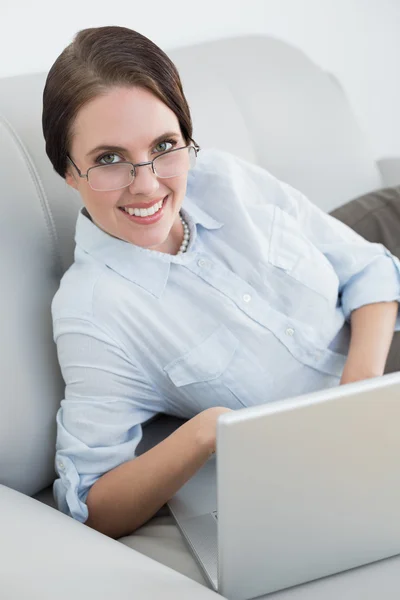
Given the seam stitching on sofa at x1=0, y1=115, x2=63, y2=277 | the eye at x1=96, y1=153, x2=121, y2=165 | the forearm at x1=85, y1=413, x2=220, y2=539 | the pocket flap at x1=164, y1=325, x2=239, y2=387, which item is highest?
the eye at x1=96, y1=153, x2=121, y2=165

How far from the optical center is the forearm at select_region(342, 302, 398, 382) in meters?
1.29

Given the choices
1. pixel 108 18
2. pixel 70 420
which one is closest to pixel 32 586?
pixel 70 420

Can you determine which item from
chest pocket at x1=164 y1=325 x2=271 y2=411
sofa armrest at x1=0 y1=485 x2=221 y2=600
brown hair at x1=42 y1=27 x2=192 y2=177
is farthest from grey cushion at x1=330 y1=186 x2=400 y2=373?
sofa armrest at x1=0 y1=485 x2=221 y2=600

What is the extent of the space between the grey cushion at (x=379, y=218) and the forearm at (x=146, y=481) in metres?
0.70

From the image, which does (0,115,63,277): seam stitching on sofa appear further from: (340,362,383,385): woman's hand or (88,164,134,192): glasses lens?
(340,362,383,385): woman's hand

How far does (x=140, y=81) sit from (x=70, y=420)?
0.50 metres

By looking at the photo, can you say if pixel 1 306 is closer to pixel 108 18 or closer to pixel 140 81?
pixel 140 81

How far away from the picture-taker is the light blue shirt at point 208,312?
115 centimetres

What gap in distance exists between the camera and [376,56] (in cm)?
235

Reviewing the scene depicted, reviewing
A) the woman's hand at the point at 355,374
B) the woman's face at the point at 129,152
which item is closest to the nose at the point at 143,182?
the woman's face at the point at 129,152

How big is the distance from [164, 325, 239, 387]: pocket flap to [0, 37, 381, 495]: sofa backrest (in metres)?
0.19

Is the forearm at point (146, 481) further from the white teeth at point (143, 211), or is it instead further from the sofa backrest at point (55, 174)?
the white teeth at point (143, 211)

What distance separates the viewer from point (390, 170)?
1947 mm

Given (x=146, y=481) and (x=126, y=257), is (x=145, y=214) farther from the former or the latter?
(x=146, y=481)
